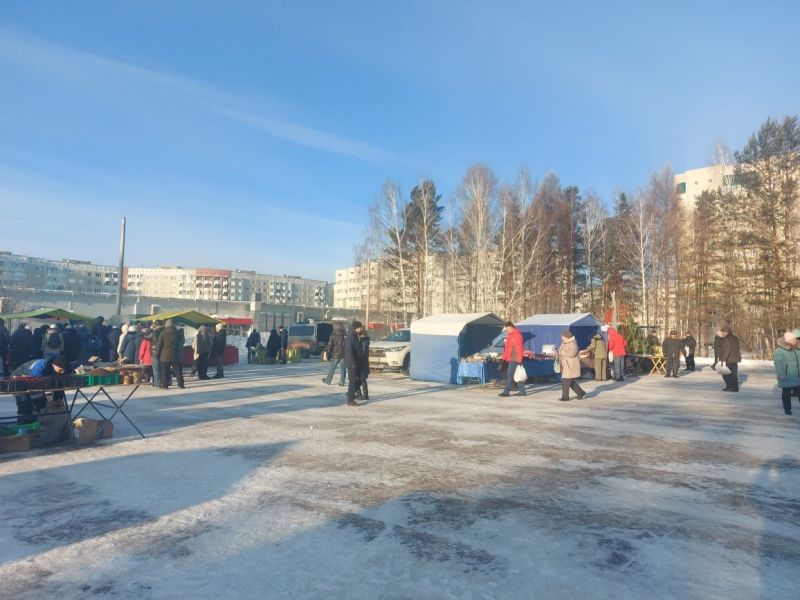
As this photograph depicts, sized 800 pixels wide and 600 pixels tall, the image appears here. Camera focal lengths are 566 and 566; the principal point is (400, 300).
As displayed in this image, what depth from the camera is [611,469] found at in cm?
656

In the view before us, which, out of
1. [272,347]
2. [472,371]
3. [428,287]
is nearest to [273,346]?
[272,347]

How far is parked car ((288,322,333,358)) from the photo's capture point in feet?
93.7

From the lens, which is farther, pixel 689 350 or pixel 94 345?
pixel 689 350

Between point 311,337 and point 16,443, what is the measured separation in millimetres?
22369

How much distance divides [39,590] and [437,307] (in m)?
46.3

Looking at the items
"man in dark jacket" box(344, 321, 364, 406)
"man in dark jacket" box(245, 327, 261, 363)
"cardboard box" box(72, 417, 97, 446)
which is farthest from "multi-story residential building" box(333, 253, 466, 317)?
"cardboard box" box(72, 417, 97, 446)

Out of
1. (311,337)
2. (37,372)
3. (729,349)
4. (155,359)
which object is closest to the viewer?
(37,372)

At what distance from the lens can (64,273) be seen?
108m

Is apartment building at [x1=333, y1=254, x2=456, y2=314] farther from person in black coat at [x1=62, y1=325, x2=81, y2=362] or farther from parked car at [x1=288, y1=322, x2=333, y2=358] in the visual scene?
person in black coat at [x1=62, y1=325, x2=81, y2=362]

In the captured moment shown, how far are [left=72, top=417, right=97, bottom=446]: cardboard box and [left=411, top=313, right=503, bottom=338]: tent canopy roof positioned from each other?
10575 millimetres

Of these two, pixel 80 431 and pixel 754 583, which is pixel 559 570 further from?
pixel 80 431

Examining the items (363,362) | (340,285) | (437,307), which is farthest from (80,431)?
(340,285)

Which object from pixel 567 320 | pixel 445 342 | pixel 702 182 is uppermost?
pixel 702 182

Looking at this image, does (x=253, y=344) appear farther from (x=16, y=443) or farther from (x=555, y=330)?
(x=16, y=443)
